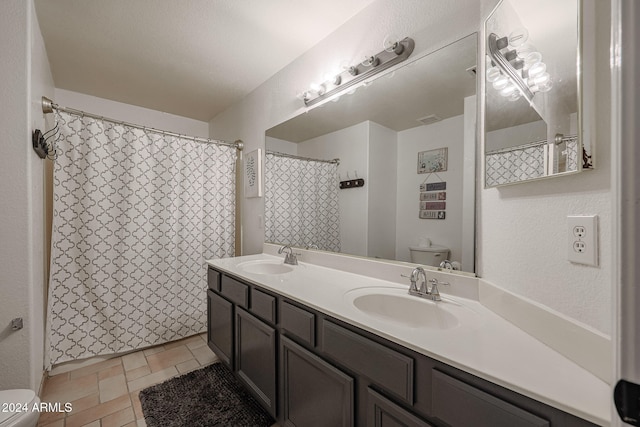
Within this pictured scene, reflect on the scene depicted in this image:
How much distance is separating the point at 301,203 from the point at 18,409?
5.71ft

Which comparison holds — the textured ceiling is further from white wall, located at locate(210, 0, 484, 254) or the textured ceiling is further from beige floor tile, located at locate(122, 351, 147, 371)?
beige floor tile, located at locate(122, 351, 147, 371)

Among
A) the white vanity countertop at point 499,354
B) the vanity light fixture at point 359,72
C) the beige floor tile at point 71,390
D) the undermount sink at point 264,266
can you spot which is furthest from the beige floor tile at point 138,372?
the vanity light fixture at point 359,72

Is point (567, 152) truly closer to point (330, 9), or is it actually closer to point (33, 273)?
point (330, 9)

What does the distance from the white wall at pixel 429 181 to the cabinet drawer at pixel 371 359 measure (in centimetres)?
60

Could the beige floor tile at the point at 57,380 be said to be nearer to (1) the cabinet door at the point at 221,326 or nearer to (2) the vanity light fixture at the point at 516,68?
(1) the cabinet door at the point at 221,326

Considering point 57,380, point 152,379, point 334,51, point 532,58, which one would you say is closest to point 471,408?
point 532,58

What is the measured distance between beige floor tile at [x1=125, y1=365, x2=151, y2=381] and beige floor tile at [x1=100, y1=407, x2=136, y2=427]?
36 cm

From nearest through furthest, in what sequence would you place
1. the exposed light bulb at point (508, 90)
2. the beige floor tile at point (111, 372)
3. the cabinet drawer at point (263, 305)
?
the exposed light bulb at point (508, 90) → the cabinet drawer at point (263, 305) → the beige floor tile at point (111, 372)

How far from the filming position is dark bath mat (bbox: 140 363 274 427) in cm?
146

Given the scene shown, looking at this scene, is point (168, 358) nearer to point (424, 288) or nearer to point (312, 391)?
point (312, 391)

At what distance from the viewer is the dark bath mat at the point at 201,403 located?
1458mm

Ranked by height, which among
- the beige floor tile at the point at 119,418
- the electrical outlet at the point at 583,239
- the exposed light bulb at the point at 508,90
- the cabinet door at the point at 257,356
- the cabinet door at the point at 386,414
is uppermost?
the exposed light bulb at the point at 508,90

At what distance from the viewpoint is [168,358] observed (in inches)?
83.9

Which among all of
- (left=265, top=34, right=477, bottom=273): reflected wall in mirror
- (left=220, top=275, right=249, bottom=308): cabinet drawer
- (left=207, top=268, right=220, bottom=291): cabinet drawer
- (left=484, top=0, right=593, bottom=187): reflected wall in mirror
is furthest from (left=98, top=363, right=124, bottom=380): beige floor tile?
(left=484, top=0, right=593, bottom=187): reflected wall in mirror
